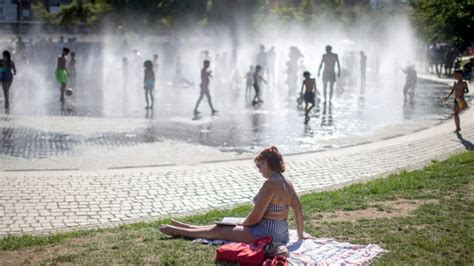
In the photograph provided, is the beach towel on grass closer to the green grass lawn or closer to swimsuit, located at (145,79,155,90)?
the green grass lawn

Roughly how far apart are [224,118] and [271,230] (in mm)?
12888

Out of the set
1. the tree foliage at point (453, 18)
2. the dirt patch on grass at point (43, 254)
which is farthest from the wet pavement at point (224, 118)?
the dirt patch on grass at point (43, 254)

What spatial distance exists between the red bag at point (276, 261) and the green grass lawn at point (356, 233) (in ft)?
2.00

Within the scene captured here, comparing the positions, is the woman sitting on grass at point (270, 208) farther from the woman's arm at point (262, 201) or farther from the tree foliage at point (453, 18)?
the tree foliage at point (453, 18)

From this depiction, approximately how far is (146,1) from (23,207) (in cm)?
3558

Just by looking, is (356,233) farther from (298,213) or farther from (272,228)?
(272,228)

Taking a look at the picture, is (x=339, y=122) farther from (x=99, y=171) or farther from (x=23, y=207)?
(x=23, y=207)

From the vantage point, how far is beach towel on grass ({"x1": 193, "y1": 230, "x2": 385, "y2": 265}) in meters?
6.09

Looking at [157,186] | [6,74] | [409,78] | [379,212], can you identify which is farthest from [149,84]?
[379,212]

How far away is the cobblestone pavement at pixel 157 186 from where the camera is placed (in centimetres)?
841

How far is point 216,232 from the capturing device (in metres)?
6.79

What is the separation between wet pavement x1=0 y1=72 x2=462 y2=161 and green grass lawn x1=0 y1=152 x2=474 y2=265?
4.77 metres

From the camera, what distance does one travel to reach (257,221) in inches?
258

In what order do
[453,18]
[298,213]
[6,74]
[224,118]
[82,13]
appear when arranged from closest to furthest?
[298,213], [224,118], [6,74], [453,18], [82,13]
